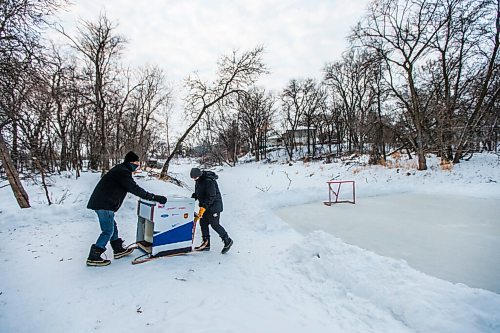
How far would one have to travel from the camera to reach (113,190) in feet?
13.6

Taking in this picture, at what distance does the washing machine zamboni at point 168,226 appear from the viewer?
420 cm

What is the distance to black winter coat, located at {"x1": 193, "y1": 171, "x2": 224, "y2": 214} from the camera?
4.86 metres

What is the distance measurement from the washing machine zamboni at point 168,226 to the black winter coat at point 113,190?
32cm

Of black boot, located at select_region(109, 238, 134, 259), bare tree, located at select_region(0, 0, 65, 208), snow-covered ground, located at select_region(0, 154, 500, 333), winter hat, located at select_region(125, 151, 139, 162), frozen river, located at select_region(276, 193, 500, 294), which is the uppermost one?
bare tree, located at select_region(0, 0, 65, 208)

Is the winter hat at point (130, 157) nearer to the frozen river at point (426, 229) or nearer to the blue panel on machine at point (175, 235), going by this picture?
the blue panel on machine at point (175, 235)

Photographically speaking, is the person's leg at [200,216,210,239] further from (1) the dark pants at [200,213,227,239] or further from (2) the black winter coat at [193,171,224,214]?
(2) the black winter coat at [193,171,224,214]

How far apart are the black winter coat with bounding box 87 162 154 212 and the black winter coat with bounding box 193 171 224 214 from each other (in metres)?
1.03

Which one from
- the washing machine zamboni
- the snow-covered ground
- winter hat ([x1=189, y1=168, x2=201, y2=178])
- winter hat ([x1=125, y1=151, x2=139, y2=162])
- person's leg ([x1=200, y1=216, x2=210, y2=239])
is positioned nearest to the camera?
the snow-covered ground

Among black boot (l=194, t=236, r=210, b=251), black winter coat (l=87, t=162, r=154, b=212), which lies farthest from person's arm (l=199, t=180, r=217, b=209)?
black winter coat (l=87, t=162, r=154, b=212)

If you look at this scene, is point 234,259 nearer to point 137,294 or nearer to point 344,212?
point 137,294

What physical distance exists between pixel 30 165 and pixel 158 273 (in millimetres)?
9603

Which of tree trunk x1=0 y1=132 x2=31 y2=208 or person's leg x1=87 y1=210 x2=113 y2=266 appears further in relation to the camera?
tree trunk x1=0 y1=132 x2=31 y2=208

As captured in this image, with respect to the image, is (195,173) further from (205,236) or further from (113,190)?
(113,190)

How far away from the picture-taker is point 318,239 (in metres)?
4.88
